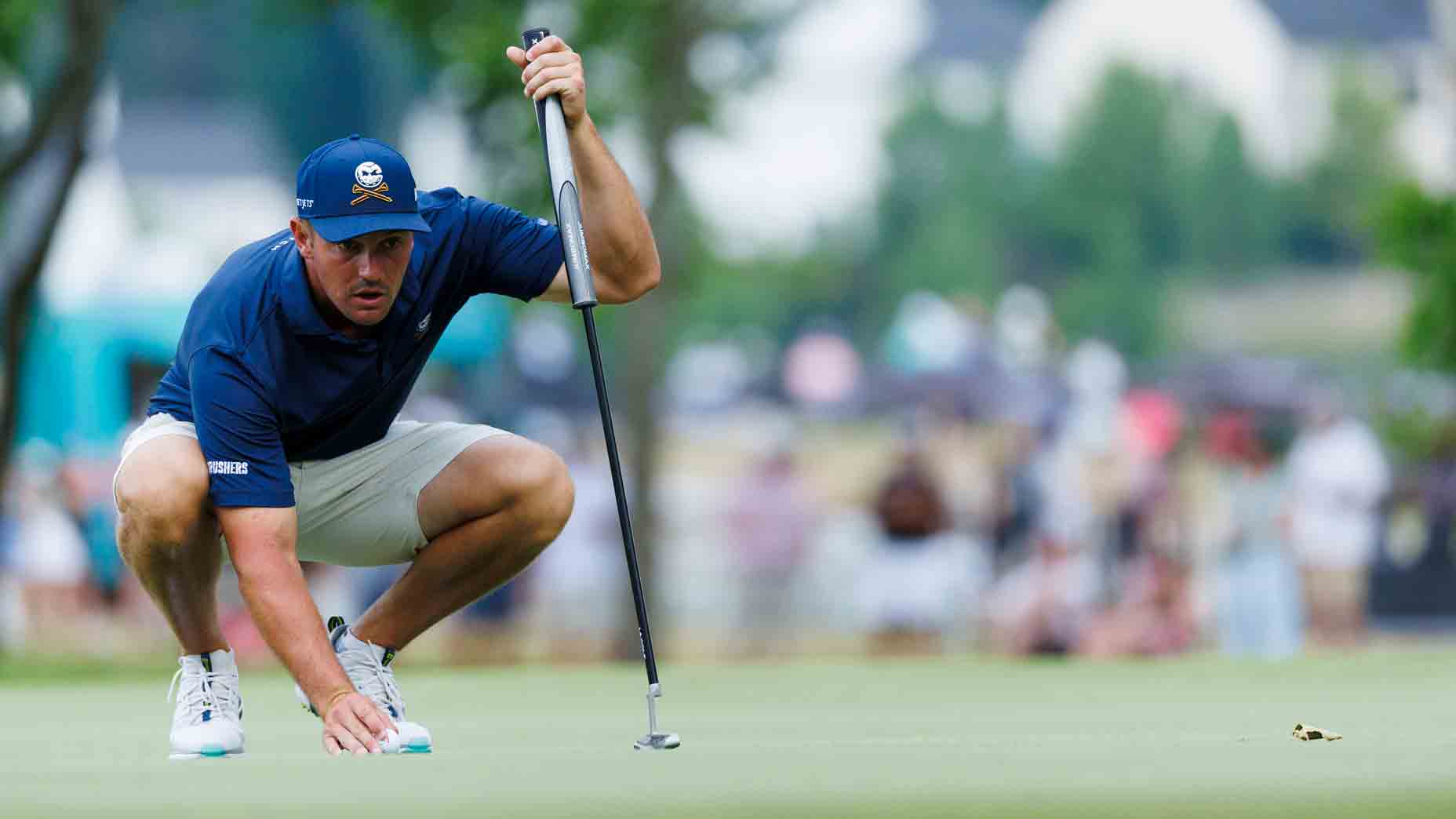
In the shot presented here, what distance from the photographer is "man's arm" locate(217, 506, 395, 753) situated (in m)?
5.67

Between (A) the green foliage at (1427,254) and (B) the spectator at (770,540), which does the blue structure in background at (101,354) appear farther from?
(A) the green foliage at (1427,254)

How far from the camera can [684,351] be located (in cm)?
7375

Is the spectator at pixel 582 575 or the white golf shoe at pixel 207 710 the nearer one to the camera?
the white golf shoe at pixel 207 710

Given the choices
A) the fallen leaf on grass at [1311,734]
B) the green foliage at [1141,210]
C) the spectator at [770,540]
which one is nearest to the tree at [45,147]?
the spectator at [770,540]

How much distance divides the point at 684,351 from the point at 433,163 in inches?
1780

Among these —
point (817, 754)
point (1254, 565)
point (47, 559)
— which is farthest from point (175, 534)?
point (47, 559)

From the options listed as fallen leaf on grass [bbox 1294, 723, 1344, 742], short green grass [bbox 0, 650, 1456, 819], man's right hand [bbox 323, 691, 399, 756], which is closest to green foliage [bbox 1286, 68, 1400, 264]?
short green grass [bbox 0, 650, 1456, 819]

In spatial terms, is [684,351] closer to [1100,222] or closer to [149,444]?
[1100,222]

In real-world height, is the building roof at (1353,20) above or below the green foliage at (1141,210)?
above

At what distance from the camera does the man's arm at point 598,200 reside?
6.08 meters

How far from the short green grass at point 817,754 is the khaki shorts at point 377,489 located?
551 millimetres

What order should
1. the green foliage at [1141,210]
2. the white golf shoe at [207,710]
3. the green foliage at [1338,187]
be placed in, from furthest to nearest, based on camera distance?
1. the green foliage at [1338,187]
2. the green foliage at [1141,210]
3. the white golf shoe at [207,710]

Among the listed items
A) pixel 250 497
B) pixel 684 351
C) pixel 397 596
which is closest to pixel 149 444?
pixel 250 497

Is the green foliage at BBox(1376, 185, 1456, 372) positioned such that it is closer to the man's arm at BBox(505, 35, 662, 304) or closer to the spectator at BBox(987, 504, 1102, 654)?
the spectator at BBox(987, 504, 1102, 654)
